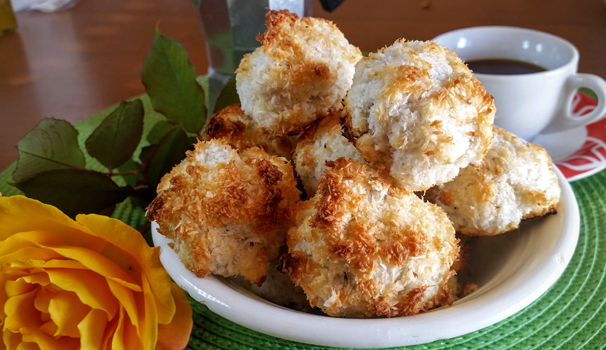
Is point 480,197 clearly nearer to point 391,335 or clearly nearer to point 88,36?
point 391,335

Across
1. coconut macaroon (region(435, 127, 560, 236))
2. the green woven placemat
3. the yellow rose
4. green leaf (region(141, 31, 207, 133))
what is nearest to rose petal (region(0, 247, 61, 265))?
the yellow rose

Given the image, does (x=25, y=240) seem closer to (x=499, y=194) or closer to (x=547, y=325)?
(x=499, y=194)

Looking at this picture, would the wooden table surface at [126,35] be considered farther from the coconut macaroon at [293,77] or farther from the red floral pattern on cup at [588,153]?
the coconut macaroon at [293,77]

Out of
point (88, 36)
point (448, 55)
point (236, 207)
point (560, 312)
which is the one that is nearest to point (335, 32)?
point (448, 55)

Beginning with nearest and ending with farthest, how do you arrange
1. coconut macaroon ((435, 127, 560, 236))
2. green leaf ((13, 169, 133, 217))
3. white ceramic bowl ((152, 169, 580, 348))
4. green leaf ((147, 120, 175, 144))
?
1. white ceramic bowl ((152, 169, 580, 348))
2. coconut macaroon ((435, 127, 560, 236))
3. green leaf ((13, 169, 133, 217))
4. green leaf ((147, 120, 175, 144))

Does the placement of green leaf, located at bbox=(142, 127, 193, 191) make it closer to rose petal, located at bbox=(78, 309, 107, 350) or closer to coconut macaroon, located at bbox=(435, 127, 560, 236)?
rose petal, located at bbox=(78, 309, 107, 350)

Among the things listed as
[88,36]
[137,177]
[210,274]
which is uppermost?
[210,274]
